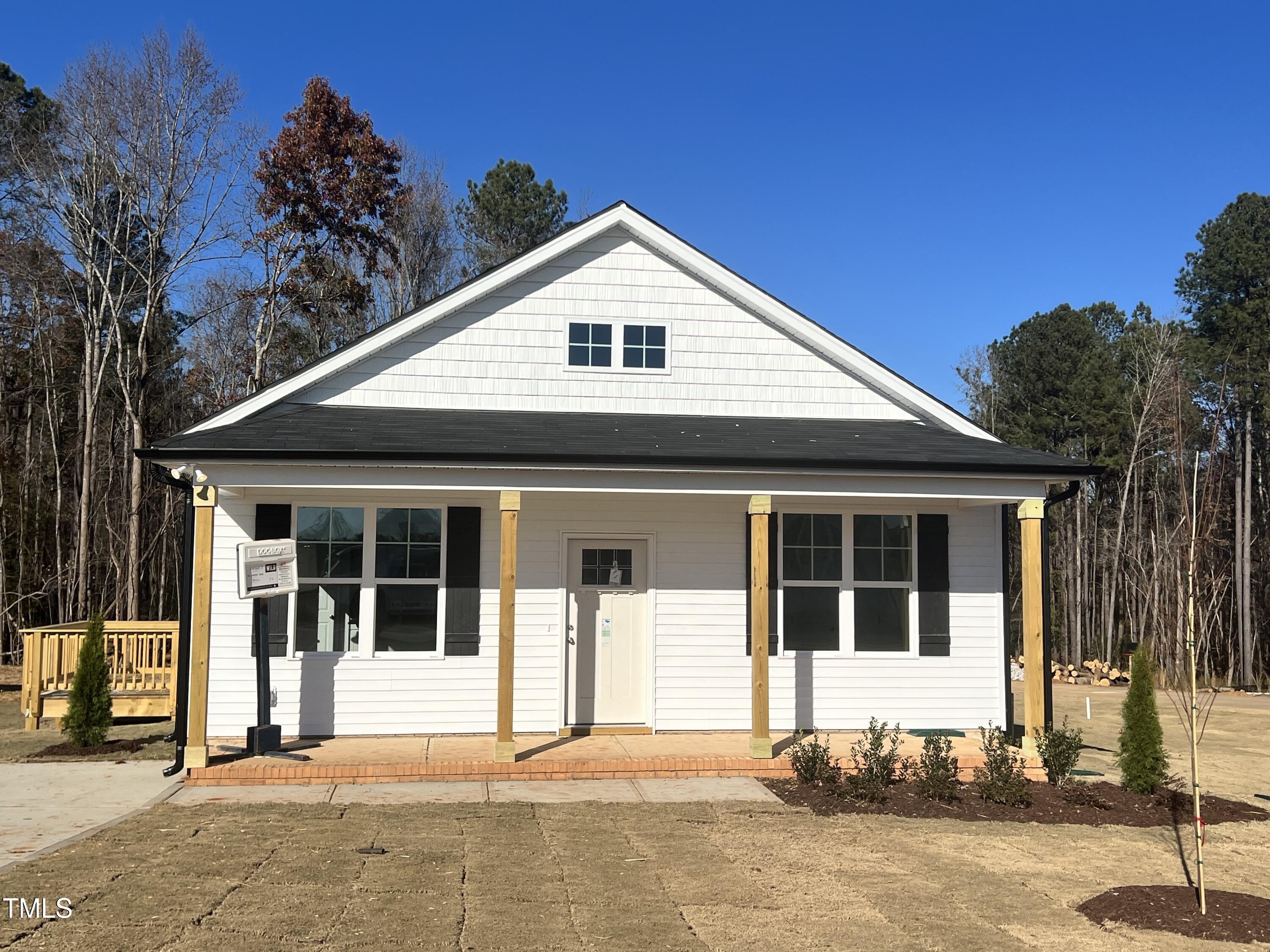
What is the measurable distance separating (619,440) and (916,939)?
6.13 meters

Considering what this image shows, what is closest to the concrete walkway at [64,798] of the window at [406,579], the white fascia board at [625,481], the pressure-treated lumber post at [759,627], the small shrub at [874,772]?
the window at [406,579]

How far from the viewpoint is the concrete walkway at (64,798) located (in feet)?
24.2

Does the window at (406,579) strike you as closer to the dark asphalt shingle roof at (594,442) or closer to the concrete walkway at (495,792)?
the dark asphalt shingle roof at (594,442)

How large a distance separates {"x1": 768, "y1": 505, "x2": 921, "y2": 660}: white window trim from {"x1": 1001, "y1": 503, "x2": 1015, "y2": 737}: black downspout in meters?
1.05

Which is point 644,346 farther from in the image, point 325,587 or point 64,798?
point 64,798

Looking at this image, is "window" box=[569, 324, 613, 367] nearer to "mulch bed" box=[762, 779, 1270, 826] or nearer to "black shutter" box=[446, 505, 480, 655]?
"black shutter" box=[446, 505, 480, 655]

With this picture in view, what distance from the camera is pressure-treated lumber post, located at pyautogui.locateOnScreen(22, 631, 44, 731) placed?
13406 mm

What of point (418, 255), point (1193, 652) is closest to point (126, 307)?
point (418, 255)

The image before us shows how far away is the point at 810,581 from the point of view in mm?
11734

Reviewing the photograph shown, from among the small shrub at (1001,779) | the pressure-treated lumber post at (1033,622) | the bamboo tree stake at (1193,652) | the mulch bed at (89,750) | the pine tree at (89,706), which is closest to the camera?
the bamboo tree stake at (1193,652)

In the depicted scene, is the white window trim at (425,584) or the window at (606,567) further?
the window at (606,567)

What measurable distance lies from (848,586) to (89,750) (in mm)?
8813

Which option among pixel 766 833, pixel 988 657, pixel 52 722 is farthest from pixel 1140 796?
pixel 52 722

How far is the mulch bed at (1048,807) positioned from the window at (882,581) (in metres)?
2.61
